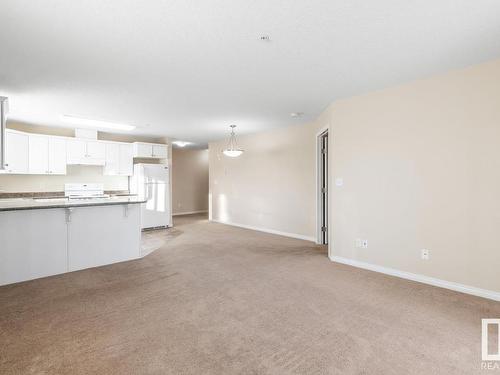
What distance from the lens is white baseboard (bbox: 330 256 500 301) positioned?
2891mm

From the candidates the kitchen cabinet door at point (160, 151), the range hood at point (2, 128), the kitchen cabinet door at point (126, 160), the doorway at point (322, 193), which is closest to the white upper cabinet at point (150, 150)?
the kitchen cabinet door at point (160, 151)

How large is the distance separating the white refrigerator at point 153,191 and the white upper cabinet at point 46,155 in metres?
1.62

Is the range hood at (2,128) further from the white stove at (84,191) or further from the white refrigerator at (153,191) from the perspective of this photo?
the white refrigerator at (153,191)

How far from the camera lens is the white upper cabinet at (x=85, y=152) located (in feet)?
19.8

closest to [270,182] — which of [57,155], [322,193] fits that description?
[322,193]

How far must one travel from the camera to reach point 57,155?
231 inches

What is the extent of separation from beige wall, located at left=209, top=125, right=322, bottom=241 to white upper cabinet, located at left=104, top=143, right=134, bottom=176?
249 cm

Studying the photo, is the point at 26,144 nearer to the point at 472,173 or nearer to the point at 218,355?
the point at 218,355

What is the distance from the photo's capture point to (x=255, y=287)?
126 inches

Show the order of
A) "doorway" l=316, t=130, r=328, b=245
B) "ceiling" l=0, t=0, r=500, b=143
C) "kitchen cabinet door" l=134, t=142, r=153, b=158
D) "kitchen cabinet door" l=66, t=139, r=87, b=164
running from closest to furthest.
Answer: "ceiling" l=0, t=0, r=500, b=143, "doorway" l=316, t=130, r=328, b=245, "kitchen cabinet door" l=66, t=139, r=87, b=164, "kitchen cabinet door" l=134, t=142, r=153, b=158

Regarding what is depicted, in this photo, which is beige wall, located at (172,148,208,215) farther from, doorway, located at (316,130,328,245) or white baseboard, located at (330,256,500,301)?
white baseboard, located at (330,256,500,301)

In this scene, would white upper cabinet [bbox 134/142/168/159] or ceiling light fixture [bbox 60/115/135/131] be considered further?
white upper cabinet [bbox 134/142/168/159]

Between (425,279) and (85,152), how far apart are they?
703 cm

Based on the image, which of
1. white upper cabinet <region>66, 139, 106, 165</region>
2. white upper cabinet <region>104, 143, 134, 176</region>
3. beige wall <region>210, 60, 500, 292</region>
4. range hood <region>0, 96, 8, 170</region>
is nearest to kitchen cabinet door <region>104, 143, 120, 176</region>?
white upper cabinet <region>104, 143, 134, 176</region>
